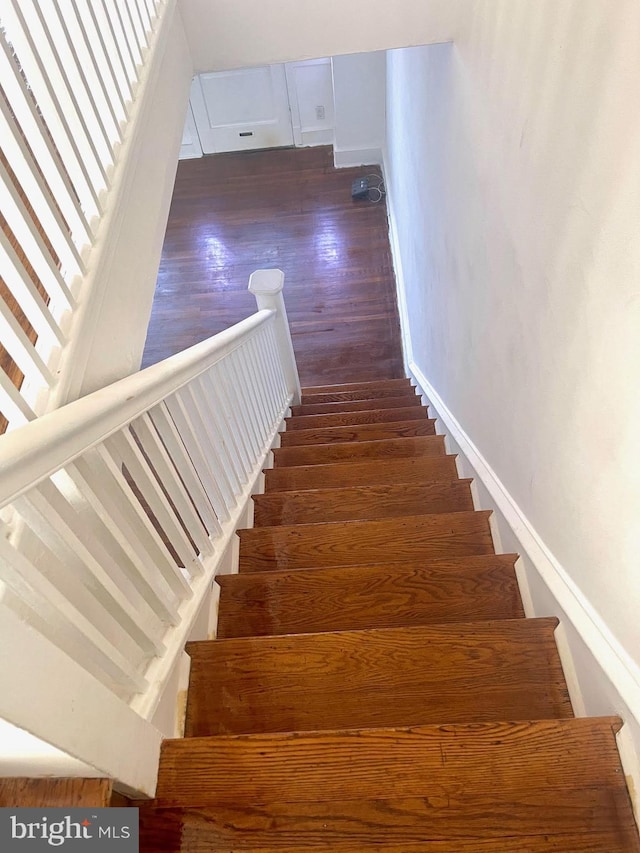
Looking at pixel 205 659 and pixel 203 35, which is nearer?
pixel 205 659

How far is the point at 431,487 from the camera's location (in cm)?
206

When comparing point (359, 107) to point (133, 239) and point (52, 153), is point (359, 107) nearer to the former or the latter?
point (133, 239)

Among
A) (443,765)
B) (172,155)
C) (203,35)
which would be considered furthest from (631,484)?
(203,35)

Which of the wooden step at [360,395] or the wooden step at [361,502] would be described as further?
the wooden step at [360,395]

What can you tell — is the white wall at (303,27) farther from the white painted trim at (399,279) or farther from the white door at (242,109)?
the white door at (242,109)

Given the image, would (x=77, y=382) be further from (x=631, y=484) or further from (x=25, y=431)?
(x=631, y=484)

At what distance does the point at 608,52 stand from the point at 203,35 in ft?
5.67

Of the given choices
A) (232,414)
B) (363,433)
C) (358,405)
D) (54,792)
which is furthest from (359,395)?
(54,792)

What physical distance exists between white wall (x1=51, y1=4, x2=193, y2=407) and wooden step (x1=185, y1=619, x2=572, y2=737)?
2.42ft

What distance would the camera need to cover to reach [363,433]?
2.88 m

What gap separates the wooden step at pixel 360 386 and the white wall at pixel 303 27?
2206 mm

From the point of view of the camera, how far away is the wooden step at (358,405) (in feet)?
11.5

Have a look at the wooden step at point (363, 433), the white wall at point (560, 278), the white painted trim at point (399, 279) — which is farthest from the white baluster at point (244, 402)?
the white painted trim at point (399, 279)

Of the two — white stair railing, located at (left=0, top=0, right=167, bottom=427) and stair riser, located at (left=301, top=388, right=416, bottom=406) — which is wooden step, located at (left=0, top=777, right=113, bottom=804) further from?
stair riser, located at (left=301, top=388, right=416, bottom=406)
